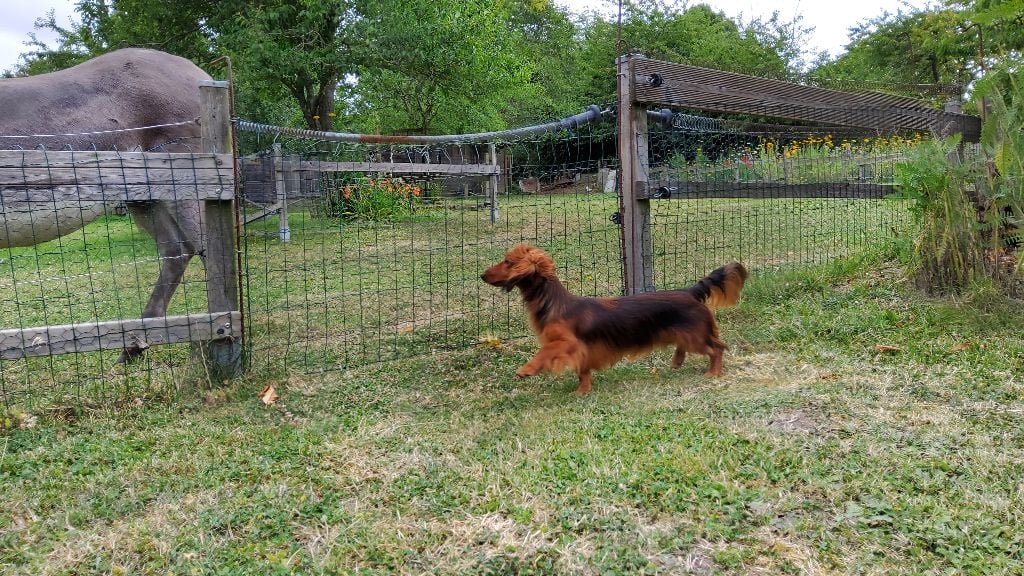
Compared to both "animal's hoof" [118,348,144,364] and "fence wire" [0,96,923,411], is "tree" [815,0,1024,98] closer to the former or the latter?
"fence wire" [0,96,923,411]

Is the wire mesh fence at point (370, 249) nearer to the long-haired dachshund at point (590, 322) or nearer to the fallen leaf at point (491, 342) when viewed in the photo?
the fallen leaf at point (491, 342)

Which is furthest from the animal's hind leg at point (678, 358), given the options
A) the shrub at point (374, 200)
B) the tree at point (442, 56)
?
the tree at point (442, 56)

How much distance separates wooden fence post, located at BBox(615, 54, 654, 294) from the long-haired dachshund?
90 centimetres

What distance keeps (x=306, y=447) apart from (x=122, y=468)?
0.80 metres

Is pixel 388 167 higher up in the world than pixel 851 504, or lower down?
higher up

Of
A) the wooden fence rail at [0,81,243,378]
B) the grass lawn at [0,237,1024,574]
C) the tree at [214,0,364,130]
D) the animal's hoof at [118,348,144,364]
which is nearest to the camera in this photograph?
the grass lawn at [0,237,1024,574]

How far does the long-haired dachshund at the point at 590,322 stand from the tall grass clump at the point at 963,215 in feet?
7.44

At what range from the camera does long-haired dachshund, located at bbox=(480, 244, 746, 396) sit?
402 centimetres

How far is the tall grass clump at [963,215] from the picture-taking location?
16.7 feet

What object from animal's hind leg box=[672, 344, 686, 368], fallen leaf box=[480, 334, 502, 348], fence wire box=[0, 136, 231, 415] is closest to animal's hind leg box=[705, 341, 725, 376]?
animal's hind leg box=[672, 344, 686, 368]

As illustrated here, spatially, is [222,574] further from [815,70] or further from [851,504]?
[815,70]

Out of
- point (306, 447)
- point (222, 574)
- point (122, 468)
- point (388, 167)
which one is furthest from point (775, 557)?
point (388, 167)

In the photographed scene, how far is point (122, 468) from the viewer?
3166 millimetres

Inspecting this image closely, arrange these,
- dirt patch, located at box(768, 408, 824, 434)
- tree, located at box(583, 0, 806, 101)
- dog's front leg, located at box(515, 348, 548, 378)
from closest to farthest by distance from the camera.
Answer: dirt patch, located at box(768, 408, 824, 434), dog's front leg, located at box(515, 348, 548, 378), tree, located at box(583, 0, 806, 101)
